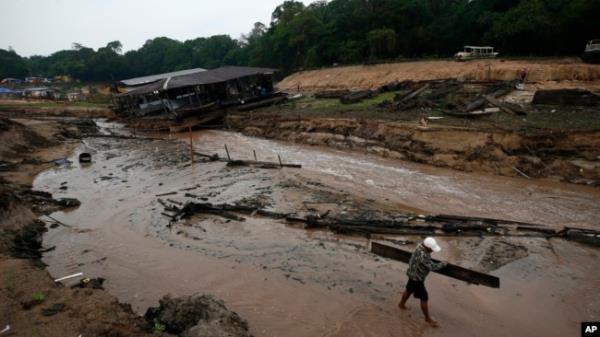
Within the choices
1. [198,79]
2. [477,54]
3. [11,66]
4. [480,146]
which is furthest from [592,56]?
[11,66]

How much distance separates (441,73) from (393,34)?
1202 cm

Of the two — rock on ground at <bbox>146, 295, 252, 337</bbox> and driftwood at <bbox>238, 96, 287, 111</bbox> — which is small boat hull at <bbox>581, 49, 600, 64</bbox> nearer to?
driftwood at <bbox>238, 96, 287, 111</bbox>

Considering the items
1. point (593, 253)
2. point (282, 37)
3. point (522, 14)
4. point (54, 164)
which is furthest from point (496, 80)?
point (282, 37)

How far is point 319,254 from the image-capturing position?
30.5ft

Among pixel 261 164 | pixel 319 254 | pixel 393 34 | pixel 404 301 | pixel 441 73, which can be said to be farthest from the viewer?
→ pixel 393 34

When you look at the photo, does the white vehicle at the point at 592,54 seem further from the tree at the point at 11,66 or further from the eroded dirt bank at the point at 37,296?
the tree at the point at 11,66

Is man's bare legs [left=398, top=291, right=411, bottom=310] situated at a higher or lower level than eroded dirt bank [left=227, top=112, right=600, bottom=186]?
lower

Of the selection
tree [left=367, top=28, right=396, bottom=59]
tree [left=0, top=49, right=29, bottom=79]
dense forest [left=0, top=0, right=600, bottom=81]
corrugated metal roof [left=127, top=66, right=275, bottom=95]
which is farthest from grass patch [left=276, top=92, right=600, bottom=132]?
tree [left=0, top=49, right=29, bottom=79]

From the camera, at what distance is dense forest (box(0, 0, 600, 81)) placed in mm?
29734

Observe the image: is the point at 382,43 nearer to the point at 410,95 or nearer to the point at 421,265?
the point at 410,95

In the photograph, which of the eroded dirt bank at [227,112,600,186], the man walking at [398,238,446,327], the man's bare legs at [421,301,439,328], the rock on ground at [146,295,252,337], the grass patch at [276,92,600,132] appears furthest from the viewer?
the grass patch at [276,92,600,132]

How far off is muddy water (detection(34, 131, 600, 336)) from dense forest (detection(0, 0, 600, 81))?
23.4 m

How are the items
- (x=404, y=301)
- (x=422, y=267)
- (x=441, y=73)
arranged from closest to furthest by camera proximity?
(x=422, y=267) < (x=404, y=301) < (x=441, y=73)

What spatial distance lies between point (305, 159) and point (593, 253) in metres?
12.6
